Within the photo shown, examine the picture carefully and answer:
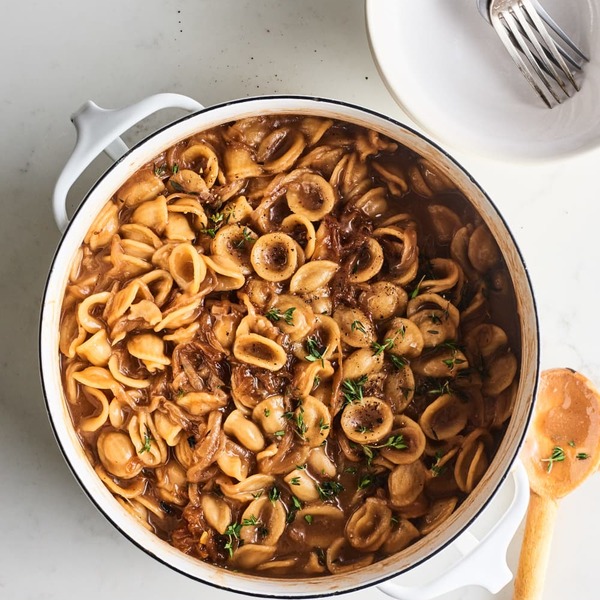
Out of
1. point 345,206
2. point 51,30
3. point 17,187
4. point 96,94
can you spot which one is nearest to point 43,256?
point 17,187

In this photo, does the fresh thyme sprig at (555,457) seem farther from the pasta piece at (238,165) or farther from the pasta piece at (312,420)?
the pasta piece at (238,165)

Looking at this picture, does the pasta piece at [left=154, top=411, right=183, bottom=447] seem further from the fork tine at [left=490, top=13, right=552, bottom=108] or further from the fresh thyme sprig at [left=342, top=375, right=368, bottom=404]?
the fork tine at [left=490, top=13, right=552, bottom=108]

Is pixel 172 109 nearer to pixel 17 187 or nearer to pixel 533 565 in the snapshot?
pixel 17 187

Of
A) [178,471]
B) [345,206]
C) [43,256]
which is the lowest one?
[178,471]

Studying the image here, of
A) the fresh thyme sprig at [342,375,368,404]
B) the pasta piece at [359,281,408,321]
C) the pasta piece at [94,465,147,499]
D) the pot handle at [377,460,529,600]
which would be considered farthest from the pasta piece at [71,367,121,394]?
the pot handle at [377,460,529,600]

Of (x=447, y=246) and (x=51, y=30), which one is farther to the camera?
(x=51, y=30)

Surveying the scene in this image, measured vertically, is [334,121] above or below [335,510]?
above
